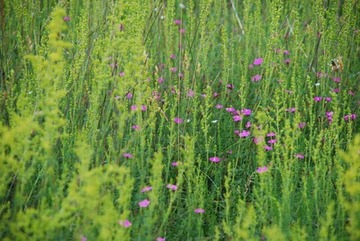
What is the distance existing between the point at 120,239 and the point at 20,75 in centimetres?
166

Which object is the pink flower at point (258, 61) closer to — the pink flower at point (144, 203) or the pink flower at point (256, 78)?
the pink flower at point (256, 78)

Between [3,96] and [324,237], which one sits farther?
[3,96]

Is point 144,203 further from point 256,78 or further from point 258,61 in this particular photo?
point 258,61

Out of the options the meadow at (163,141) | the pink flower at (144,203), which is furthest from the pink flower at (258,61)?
the pink flower at (144,203)

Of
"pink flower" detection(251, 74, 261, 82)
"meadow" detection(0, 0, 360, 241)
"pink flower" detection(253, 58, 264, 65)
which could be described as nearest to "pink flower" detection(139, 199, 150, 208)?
"meadow" detection(0, 0, 360, 241)

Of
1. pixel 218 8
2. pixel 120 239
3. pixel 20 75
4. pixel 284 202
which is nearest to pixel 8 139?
pixel 120 239

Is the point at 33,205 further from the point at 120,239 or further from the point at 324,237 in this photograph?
the point at 324,237

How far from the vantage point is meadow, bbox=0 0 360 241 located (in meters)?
1.91

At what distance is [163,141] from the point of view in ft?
9.56

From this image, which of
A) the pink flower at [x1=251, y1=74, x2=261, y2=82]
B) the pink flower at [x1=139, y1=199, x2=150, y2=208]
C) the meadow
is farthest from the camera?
the pink flower at [x1=251, y1=74, x2=261, y2=82]

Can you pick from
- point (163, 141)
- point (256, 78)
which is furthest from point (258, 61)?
point (163, 141)

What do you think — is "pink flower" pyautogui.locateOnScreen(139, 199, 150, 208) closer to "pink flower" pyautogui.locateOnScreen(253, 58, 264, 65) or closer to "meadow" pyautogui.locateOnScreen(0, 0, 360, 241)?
"meadow" pyautogui.locateOnScreen(0, 0, 360, 241)

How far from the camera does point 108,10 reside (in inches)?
124

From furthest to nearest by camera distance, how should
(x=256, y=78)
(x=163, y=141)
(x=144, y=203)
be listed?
1. (x=256, y=78)
2. (x=163, y=141)
3. (x=144, y=203)
